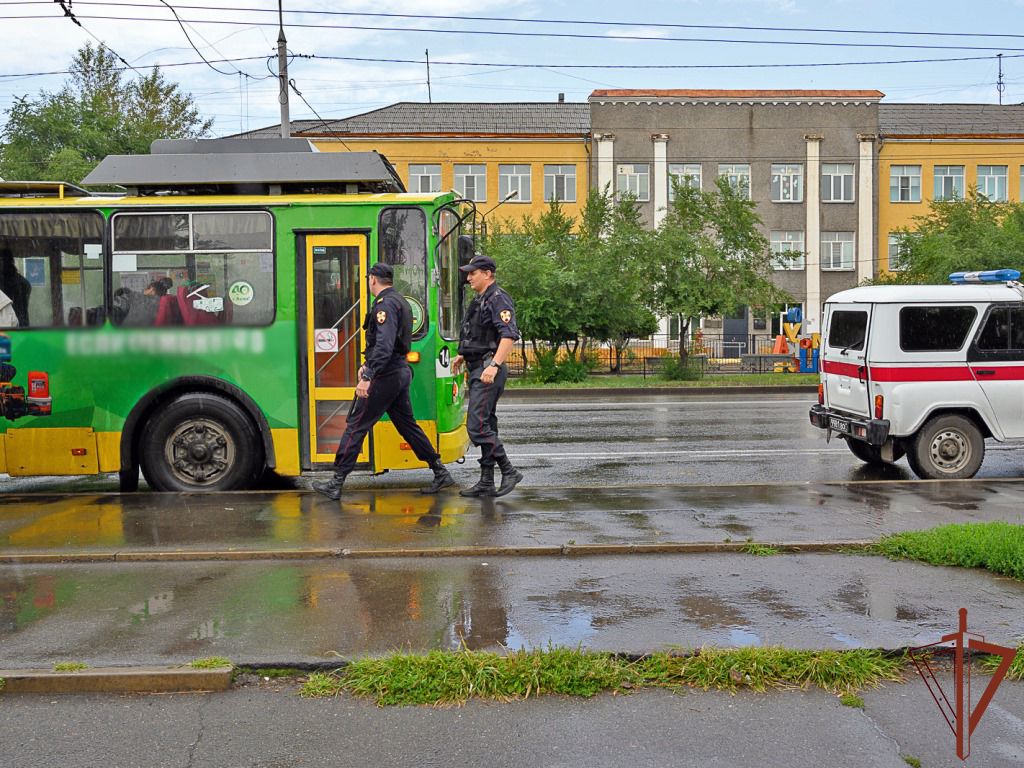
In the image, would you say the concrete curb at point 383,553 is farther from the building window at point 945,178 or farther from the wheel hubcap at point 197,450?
the building window at point 945,178

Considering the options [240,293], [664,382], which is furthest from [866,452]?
[664,382]

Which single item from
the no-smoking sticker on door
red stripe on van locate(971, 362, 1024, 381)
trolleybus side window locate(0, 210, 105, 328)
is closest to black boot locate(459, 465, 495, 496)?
the no-smoking sticker on door

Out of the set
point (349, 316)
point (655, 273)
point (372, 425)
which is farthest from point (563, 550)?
point (655, 273)

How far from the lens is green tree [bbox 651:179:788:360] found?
29891 mm

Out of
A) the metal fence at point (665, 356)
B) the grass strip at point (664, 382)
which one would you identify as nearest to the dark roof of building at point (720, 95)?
the metal fence at point (665, 356)

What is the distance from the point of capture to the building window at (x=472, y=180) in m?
50.1

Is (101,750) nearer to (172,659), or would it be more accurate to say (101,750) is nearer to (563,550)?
(172,659)

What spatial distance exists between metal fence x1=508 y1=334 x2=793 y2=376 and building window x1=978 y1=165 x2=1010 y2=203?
2110 centimetres

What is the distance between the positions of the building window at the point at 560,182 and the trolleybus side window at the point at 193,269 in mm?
41681

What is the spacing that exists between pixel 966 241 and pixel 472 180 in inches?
999

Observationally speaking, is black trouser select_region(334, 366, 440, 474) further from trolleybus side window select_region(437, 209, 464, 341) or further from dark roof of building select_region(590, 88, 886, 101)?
dark roof of building select_region(590, 88, 886, 101)

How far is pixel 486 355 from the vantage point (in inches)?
359

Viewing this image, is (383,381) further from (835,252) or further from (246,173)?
(835,252)

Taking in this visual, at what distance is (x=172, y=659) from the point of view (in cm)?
499
